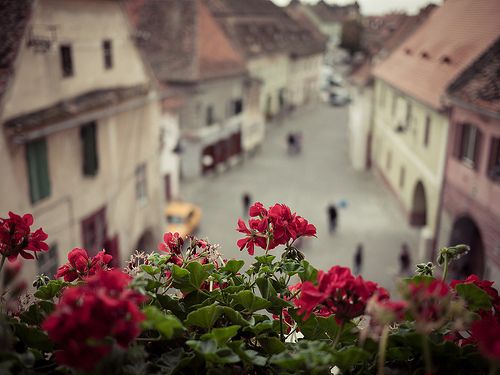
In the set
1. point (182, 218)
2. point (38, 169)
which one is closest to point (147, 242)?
point (182, 218)

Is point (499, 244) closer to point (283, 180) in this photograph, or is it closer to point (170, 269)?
point (170, 269)

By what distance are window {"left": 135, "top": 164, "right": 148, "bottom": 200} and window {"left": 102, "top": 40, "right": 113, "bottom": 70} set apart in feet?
10.5

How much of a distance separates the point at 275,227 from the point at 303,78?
4816cm

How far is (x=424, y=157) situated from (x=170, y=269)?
18.5 m

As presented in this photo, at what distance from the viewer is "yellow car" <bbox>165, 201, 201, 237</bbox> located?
20480 millimetres

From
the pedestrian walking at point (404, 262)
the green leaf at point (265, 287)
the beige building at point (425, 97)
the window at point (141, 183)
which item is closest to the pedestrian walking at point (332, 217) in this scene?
the beige building at point (425, 97)

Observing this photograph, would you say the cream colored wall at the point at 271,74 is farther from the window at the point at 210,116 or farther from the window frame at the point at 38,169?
the window frame at the point at 38,169

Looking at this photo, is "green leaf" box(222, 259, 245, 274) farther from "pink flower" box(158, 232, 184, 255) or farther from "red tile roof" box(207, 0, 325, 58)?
"red tile roof" box(207, 0, 325, 58)

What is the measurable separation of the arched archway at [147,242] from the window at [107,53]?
557 cm

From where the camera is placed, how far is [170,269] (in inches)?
108

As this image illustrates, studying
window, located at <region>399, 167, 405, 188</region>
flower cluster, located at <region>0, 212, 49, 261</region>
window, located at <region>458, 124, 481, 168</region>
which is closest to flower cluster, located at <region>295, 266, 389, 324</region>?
flower cluster, located at <region>0, 212, 49, 261</region>

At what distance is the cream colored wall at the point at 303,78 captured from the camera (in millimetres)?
46844

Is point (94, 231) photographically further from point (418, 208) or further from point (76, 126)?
point (418, 208)

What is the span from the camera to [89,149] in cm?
1341
